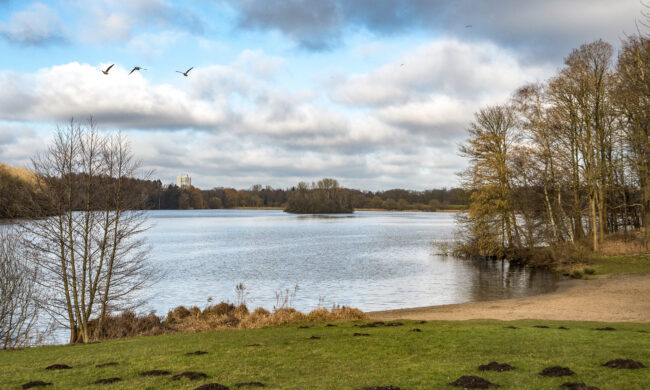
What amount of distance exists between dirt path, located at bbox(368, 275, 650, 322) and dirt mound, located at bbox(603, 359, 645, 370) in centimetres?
979

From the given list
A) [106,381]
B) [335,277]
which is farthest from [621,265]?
[106,381]

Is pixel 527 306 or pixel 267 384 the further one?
pixel 527 306

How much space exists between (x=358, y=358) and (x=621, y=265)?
28.2 m

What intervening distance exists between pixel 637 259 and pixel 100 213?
32.4 metres

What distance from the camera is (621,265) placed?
1266 inches

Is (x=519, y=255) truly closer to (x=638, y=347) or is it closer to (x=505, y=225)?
(x=505, y=225)

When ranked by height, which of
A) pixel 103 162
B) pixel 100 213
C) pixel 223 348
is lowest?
pixel 223 348

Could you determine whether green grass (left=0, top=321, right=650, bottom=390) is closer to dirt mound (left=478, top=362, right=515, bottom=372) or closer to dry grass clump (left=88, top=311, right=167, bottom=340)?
dirt mound (left=478, top=362, right=515, bottom=372)

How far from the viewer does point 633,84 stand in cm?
3108

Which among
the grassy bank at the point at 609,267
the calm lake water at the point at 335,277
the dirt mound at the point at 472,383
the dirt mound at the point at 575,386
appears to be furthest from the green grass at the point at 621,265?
the dirt mound at the point at 472,383

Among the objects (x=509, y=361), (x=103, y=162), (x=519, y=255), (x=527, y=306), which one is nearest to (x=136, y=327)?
(x=103, y=162)

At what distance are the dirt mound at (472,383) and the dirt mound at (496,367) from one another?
3.21 ft

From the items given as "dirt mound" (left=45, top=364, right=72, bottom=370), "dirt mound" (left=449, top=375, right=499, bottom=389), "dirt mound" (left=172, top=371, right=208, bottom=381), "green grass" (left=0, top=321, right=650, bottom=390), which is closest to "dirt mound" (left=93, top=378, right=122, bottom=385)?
"green grass" (left=0, top=321, right=650, bottom=390)

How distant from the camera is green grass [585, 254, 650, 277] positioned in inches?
1196
